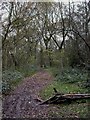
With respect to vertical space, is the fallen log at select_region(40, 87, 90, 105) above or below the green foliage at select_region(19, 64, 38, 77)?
below

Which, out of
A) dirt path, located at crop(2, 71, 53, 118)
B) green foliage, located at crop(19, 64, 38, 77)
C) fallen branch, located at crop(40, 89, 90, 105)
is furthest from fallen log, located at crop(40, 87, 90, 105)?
green foliage, located at crop(19, 64, 38, 77)

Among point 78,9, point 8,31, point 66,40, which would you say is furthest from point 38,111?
point 78,9

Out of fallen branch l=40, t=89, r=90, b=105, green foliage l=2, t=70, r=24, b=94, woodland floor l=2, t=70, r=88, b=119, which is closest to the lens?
woodland floor l=2, t=70, r=88, b=119

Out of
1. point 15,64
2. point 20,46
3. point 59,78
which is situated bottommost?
point 59,78

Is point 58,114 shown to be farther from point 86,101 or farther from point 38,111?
point 86,101

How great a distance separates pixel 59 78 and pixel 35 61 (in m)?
0.35

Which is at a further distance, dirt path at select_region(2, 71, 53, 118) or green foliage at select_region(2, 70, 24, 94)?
green foliage at select_region(2, 70, 24, 94)

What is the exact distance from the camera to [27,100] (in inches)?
98.4

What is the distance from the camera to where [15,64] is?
2789mm

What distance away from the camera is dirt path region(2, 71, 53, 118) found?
2.31 meters

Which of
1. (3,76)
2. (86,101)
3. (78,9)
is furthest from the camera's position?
(78,9)

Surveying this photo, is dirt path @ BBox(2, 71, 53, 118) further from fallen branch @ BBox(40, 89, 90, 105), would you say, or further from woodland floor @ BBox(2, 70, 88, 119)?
fallen branch @ BBox(40, 89, 90, 105)

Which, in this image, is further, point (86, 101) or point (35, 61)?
point (35, 61)

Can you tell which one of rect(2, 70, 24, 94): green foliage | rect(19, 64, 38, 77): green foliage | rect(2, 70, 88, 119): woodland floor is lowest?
rect(2, 70, 88, 119): woodland floor
